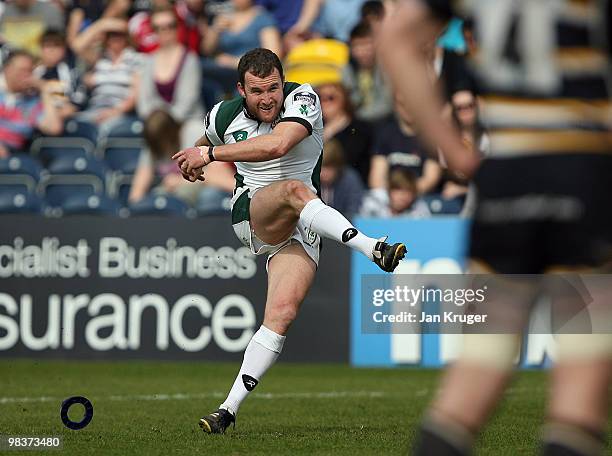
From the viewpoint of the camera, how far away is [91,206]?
45.1 ft

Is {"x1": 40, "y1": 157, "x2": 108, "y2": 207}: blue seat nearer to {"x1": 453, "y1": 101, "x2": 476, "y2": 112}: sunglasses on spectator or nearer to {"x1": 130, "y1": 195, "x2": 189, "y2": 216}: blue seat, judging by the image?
{"x1": 130, "y1": 195, "x2": 189, "y2": 216}: blue seat

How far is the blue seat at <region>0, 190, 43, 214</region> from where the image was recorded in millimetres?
14062

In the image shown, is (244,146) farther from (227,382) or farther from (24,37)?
(24,37)

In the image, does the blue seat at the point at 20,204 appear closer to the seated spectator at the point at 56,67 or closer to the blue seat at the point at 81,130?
the blue seat at the point at 81,130

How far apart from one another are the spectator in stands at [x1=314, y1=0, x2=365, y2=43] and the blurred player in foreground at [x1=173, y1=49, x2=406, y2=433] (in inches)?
296

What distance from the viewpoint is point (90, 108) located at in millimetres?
16328

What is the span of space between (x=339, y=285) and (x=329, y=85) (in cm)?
235

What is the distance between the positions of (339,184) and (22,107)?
14.4 ft

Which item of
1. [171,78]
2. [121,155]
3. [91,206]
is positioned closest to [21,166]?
[121,155]

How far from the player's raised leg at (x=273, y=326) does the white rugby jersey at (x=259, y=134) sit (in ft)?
1.86

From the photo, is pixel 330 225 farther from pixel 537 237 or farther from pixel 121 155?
pixel 121 155

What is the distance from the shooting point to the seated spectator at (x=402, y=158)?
13.8 metres

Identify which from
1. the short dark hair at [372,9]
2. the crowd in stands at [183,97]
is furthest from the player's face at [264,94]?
the short dark hair at [372,9]

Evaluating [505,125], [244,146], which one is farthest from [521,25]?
[244,146]
